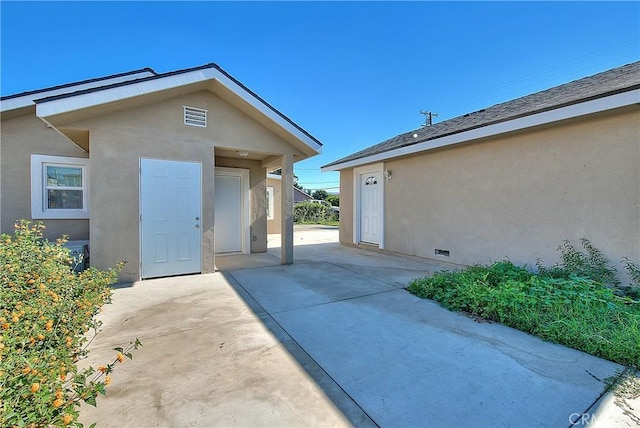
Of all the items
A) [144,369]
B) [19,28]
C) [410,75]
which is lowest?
[144,369]

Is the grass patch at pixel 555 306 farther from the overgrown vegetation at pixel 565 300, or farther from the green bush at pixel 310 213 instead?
the green bush at pixel 310 213

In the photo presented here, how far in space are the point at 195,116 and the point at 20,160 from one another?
14.0 ft

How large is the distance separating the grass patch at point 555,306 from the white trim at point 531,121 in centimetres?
273

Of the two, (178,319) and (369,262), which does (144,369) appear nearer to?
(178,319)

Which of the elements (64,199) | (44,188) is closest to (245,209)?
(64,199)

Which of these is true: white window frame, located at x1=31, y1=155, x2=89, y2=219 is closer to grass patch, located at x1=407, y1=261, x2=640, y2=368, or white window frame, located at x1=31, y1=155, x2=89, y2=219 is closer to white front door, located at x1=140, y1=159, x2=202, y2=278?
white front door, located at x1=140, y1=159, x2=202, y2=278

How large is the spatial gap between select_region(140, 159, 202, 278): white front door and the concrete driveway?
4.64 feet

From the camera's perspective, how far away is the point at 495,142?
20.5 feet

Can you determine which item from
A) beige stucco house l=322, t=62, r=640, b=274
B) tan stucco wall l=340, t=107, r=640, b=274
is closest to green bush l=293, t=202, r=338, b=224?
beige stucco house l=322, t=62, r=640, b=274

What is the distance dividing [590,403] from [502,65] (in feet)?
36.5

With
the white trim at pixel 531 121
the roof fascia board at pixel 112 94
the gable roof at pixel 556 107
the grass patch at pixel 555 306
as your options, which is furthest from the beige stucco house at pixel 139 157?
the grass patch at pixel 555 306

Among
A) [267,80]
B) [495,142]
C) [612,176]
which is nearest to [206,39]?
[267,80]

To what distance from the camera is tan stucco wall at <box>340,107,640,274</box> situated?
4551mm

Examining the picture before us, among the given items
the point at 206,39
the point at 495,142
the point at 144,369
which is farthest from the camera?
the point at 206,39
